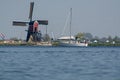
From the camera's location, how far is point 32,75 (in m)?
32.0

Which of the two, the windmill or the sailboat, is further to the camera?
the sailboat

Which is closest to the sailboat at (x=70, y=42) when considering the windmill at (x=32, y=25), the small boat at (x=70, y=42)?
the small boat at (x=70, y=42)

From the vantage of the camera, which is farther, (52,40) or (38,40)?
(52,40)

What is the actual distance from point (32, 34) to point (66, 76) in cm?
11535

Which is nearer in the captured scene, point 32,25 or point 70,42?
point 32,25

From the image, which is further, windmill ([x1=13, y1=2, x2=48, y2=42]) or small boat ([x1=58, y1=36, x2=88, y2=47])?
small boat ([x1=58, y1=36, x2=88, y2=47])

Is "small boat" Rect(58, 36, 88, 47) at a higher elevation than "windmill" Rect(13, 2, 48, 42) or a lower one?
lower

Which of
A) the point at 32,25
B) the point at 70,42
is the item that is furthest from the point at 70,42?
the point at 32,25

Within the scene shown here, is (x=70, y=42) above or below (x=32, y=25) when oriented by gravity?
below

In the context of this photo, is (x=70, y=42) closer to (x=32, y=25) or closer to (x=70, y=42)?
(x=70, y=42)

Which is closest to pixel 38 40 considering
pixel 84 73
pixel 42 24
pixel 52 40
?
pixel 42 24

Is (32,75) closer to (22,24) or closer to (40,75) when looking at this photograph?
(40,75)

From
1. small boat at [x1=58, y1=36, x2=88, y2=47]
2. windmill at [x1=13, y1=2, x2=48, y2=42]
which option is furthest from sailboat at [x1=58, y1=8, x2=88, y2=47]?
windmill at [x1=13, y1=2, x2=48, y2=42]

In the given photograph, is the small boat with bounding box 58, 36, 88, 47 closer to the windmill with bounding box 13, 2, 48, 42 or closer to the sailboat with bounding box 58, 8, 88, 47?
→ the sailboat with bounding box 58, 8, 88, 47
